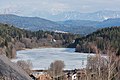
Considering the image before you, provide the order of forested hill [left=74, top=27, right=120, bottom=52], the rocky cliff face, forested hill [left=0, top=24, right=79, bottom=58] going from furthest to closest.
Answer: forested hill [left=0, top=24, right=79, bottom=58] < forested hill [left=74, top=27, right=120, bottom=52] < the rocky cliff face

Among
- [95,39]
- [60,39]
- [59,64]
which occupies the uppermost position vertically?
[59,64]

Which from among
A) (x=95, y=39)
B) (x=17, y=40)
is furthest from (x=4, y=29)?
(x=95, y=39)

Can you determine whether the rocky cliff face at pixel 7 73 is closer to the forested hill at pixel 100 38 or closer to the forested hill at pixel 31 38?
the forested hill at pixel 100 38

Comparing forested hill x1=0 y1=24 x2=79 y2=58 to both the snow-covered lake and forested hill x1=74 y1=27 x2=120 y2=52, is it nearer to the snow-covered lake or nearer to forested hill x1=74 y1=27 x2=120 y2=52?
forested hill x1=74 y1=27 x2=120 y2=52

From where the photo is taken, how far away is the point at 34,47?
101562mm

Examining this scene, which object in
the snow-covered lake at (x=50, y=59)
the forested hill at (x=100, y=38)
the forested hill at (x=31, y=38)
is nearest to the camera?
the snow-covered lake at (x=50, y=59)

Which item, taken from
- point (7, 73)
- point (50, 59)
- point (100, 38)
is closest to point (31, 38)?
point (100, 38)

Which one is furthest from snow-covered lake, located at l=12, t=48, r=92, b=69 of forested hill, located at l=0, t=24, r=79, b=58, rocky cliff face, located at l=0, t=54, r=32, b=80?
rocky cliff face, located at l=0, t=54, r=32, b=80

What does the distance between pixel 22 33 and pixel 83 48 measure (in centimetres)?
2615

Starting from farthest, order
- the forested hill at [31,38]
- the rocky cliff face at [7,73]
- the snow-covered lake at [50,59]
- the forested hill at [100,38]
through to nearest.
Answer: the forested hill at [31,38] → the forested hill at [100,38] → the snow-covered lake at [50,59] → the rocky cliff face at [7,73]

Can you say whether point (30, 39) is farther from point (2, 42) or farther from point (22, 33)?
point (2, 42)

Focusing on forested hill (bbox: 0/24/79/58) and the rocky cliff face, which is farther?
forested hill (bbox: 0/24/79/58)

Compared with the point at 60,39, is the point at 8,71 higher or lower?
higher

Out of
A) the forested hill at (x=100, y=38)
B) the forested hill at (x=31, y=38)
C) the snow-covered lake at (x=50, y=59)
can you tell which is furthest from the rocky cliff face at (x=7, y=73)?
the forested hill at (x=31, y=38)
